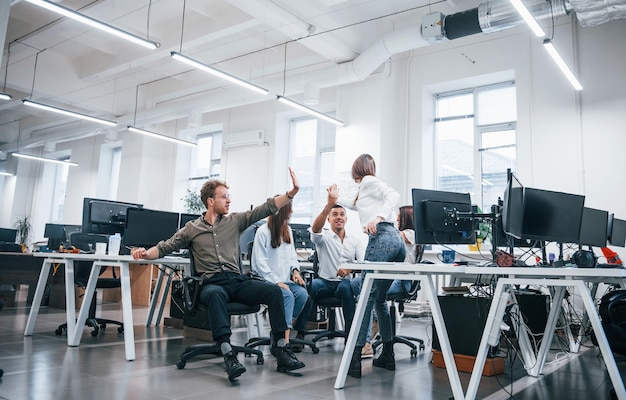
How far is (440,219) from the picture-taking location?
271 centimetres

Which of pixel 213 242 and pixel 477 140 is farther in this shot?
pixel 477 140

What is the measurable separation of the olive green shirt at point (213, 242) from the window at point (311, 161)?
485cm

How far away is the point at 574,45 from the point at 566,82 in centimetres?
48

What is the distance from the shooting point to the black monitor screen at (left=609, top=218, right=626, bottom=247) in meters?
4.71

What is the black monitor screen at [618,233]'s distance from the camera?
15.4ft

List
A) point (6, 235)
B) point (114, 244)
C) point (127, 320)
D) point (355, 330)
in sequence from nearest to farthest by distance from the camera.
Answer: point (355, 330), point (127, 320), point (114, 244), point (6, 235)

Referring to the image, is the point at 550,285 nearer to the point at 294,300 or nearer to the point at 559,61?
the point at 294,300

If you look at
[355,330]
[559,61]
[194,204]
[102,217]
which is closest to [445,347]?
[355,330]

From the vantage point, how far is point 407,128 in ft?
23.2

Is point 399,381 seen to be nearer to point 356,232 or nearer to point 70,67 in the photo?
point 356,232

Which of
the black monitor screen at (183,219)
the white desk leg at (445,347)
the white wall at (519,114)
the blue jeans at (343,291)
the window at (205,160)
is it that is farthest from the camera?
the window at (205,160)

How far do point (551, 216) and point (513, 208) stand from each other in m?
0.40

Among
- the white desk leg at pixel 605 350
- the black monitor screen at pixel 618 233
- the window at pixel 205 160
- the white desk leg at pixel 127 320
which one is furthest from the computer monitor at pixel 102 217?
the window at pixel 205 160

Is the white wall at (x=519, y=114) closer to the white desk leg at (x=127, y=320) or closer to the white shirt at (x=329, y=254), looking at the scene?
the white shirt at (x=329, y=254)
